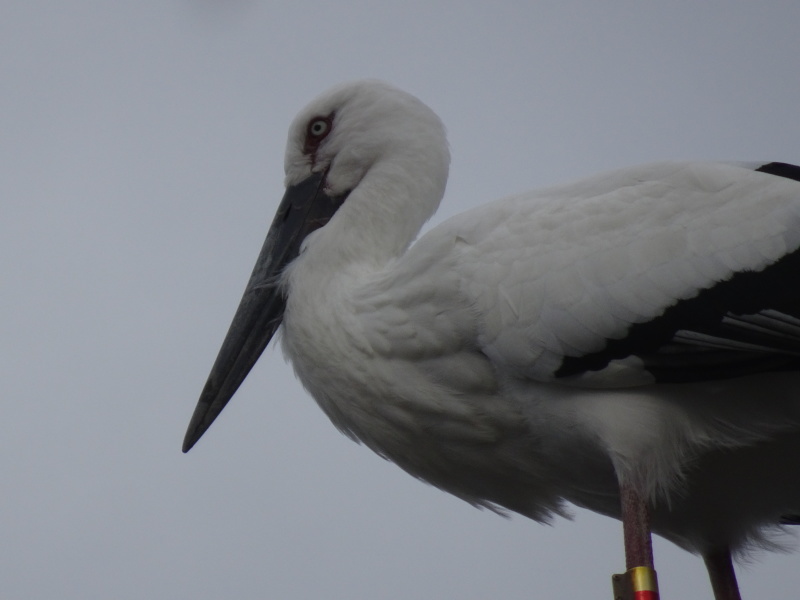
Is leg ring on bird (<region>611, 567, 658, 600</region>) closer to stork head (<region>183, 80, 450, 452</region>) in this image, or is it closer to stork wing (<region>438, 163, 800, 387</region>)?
stork wing (<region>438, 163, 800, 387</region>)

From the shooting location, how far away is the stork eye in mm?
6250

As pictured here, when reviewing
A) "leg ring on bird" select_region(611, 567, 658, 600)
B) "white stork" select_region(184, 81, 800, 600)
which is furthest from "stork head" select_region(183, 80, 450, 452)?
"leg ring on bird" select_region(611, 567, 658, 600)

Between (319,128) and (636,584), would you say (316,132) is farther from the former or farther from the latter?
(636,584)

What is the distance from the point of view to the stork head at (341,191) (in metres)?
5.73

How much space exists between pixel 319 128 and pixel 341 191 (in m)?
0.34

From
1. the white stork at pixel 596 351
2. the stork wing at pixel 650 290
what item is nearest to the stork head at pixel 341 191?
the white stork at pixel 596 351

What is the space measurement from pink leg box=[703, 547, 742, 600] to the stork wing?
110cm

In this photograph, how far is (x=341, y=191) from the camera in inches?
241

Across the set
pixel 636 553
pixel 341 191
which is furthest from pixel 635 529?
pixel 341 191

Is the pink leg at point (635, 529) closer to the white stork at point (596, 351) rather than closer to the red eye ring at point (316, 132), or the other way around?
the white stork at point (596, 351)

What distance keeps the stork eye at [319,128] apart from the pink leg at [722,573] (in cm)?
241

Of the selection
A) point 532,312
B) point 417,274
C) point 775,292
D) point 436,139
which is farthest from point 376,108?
point 775,292

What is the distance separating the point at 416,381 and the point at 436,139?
1.37 metres

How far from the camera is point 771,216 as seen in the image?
16.2ft
